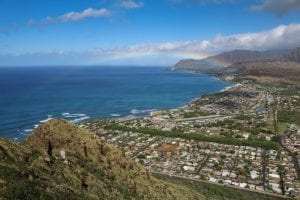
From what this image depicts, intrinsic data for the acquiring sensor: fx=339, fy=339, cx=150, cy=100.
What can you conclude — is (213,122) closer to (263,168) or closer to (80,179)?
(263,168)

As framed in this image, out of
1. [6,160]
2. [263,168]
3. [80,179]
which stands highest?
[6,160]

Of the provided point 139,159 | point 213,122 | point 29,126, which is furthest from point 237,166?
point 29,126

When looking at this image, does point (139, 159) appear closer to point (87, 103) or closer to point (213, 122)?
point (213, 122)

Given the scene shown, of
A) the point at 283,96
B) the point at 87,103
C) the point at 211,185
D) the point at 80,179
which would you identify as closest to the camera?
the point at 80,179

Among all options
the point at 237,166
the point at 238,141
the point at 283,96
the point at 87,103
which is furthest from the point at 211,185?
the point at 283,96

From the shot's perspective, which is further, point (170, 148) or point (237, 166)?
point (170, 148)

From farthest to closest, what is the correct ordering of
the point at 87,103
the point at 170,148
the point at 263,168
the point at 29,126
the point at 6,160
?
the point at 87,103, the point at 29,126, the point at 170,148, the point at 263,168, the point at 6,160

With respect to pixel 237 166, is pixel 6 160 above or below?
above
